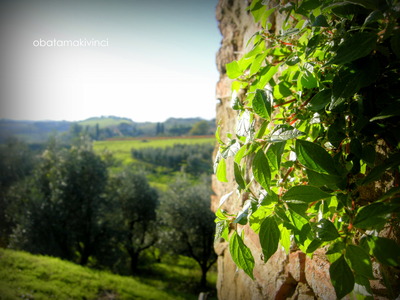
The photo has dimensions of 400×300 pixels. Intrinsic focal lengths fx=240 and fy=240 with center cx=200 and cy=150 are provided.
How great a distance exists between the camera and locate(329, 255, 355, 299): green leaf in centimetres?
56

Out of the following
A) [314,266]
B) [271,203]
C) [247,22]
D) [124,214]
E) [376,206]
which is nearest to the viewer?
[376,206]

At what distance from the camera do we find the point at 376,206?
0.54 meters

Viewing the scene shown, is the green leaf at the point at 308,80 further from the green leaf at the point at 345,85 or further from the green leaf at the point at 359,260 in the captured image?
the green leaf at the point at 359,260

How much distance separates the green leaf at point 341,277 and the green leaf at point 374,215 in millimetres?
106

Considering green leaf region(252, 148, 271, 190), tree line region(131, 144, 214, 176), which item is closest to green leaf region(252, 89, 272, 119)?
green leaf region(252, 148, 271, 190)

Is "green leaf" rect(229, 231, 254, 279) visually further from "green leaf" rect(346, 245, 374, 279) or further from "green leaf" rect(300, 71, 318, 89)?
"green leaf" rect(300, 71, 318, 89)

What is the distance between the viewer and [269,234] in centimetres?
64

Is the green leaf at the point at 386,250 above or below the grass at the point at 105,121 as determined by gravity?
below

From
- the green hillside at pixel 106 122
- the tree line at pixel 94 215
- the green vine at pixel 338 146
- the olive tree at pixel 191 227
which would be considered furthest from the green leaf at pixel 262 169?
the green hillside at pixel 106 122

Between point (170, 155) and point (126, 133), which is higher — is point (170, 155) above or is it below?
below

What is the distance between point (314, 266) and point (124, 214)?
22871mm

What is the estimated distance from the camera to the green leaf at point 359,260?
0.55m

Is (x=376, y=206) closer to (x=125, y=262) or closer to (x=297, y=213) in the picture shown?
(x=297, y=213)

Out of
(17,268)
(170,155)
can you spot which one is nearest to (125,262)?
(17,268)
